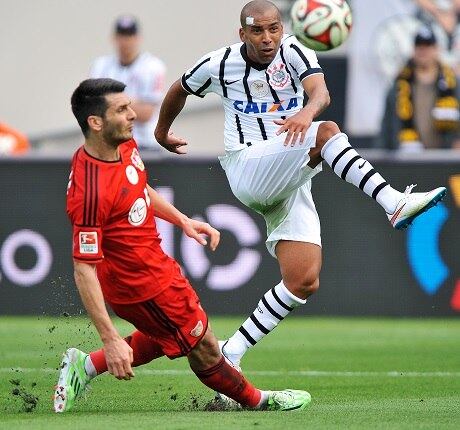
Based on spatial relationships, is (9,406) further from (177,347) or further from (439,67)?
(439,67)

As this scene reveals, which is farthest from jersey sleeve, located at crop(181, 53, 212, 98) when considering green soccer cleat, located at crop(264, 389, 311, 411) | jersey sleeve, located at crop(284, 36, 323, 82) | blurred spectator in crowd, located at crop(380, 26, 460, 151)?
blurred spectator in crowd, located at crop(380, 26, 460, 151)

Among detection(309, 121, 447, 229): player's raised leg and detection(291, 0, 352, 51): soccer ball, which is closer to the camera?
detection(309, 121, 447, 229): player's raised leg

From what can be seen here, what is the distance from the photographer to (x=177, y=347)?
25.6 feet

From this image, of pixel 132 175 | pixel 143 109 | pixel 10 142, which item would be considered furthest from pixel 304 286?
pixel 10 142

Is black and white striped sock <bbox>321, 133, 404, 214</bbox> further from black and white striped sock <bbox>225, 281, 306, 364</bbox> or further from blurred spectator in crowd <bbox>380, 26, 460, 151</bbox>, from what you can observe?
blurred spectator in crowd <bbox>380, 26, 460, 151</bbox>

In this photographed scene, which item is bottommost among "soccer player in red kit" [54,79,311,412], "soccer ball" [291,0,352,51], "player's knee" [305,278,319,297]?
"player's knee" [305,278,319,297]

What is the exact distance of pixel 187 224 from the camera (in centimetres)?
788

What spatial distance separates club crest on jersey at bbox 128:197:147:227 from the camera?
301 inches

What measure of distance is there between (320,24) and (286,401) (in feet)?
8.19

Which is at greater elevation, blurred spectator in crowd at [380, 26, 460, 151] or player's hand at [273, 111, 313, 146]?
player's hand at [273, 111, 313, 146]

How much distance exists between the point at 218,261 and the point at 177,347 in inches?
231

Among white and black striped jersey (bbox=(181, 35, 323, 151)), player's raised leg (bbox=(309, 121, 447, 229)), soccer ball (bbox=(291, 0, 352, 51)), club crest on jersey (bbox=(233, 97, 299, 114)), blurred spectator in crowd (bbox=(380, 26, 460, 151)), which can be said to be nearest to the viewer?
player's raised leg (bbox=(309, 121, 447, 229))

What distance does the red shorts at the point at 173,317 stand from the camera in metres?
7.74

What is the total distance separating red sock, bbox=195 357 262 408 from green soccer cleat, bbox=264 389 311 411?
0.57 feet
